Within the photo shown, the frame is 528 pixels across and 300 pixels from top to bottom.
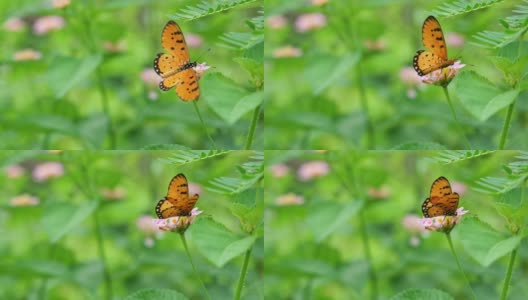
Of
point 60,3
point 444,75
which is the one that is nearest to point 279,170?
point 444,75

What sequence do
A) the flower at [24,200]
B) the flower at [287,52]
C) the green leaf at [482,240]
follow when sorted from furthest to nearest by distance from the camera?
the flower at [24,200], the flower at [287,52], the green leaf at [482,240]

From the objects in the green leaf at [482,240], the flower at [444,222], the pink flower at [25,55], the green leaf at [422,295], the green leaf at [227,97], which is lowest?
the green leaf at [422,295]

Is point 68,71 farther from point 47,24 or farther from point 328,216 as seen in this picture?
point 328,216

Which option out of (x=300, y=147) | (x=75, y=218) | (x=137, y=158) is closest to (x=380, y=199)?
(x=300, y=147)

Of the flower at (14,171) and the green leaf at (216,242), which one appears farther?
the flower at (14,171)

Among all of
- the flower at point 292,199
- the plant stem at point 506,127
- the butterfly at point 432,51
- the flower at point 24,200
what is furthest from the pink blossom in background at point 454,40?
the flower at point 24,200

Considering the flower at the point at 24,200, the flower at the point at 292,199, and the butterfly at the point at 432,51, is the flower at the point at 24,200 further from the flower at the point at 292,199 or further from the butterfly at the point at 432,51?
the butterfly at the point at 432,51

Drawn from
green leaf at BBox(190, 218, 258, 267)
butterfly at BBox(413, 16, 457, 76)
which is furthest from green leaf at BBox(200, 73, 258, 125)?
butterfly at BBox(413, 16, 457, 76)
